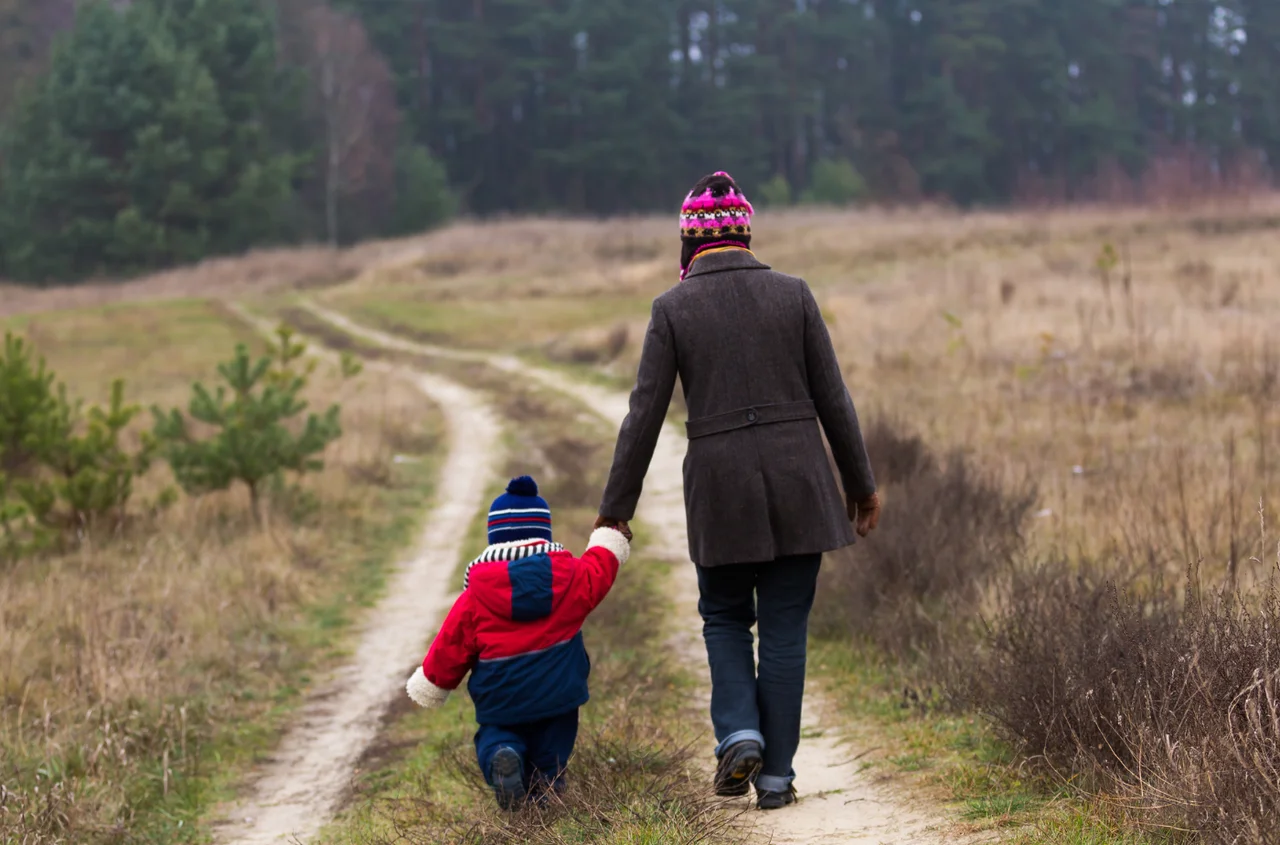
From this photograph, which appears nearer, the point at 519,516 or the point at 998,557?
the point at 519,516

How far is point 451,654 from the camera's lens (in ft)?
14.2

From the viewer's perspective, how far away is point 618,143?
6025cm

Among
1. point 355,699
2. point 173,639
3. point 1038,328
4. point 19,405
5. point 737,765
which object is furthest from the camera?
point 1038,328

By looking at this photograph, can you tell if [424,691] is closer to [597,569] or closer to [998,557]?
[597,569]

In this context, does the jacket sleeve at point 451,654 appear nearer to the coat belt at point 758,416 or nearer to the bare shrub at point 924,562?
the coat belt at point 758,416

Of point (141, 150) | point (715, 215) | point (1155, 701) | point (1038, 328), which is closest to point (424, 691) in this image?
point (715, 215)

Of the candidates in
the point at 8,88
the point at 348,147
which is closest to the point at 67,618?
the point at 348,147

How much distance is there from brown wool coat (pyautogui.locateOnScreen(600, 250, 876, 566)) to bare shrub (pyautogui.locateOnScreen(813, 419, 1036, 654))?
201 centimetres

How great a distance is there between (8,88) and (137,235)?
673 inches

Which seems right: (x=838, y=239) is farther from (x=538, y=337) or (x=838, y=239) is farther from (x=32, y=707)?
(x=32, y=707)

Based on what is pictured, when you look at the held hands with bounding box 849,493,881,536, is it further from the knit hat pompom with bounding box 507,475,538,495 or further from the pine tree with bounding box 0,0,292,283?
the pine tree with bounding box 0,0,292,283

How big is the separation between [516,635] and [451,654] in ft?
0.75

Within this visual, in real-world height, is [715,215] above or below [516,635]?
above

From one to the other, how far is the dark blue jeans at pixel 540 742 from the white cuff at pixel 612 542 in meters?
0.55
